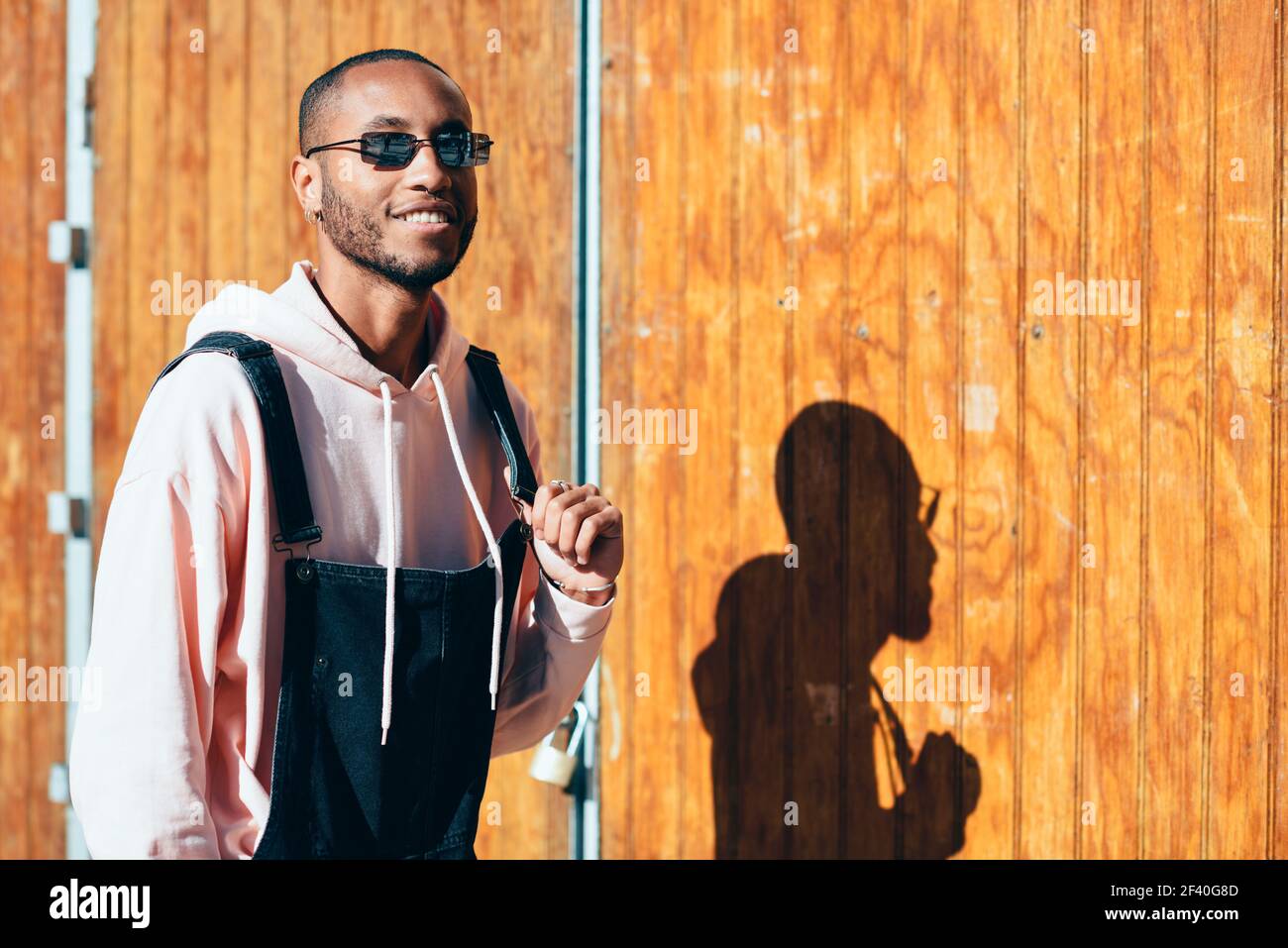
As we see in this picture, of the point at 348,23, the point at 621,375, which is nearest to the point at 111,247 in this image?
the point at 348,23

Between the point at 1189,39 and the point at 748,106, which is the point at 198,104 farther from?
the point at 1189,39

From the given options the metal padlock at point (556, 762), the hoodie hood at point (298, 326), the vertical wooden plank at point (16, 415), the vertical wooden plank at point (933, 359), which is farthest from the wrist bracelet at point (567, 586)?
the vertical wooden plank at point (16, 415)

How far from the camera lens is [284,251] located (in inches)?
126

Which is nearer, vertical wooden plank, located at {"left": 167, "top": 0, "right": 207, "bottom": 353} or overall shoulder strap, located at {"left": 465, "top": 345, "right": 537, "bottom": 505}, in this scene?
overall shoulder strap, located at {"left": 465, "top": 345, "right": 537, "bottom": 505}

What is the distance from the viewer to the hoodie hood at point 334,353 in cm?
180

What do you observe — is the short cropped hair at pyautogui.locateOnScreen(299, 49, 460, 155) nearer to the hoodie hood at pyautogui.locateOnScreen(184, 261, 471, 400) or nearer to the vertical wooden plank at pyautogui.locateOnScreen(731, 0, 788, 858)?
the hoodie hood at pyautogui.locateOnScreen(184, 261, 471, 400)

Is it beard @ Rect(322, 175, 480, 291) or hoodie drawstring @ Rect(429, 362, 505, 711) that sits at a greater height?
beard @ Rect(322, 175, 480, 291)

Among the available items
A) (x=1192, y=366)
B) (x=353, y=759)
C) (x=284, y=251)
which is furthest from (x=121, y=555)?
(x=1192, y=366)

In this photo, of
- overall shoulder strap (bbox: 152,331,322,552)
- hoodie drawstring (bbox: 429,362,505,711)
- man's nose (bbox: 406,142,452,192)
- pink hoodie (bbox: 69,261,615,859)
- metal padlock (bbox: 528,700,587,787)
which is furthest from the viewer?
metal padlock (bbox: 528,700,587,787)

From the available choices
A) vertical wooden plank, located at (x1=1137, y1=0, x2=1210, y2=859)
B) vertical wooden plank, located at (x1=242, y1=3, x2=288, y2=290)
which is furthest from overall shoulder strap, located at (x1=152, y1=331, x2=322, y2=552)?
vertical wooden plank, located at (x1=1137, y1=0, x2=1210, y2=859)

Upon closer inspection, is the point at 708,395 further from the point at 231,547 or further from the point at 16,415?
the point at 16,415

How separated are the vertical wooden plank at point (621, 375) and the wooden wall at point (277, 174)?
0.11 meters

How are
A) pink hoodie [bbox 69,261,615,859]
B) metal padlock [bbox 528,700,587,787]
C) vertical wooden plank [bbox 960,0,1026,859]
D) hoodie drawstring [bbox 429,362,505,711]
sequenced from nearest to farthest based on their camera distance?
pink hoodie [bbox 69,261,615,859]
hoodie drawstring [bbox 429,362,505,711]
metal padlock [bbox 528,700,587,787]
vertical wooden plank [bbox 960,0,1026,859]

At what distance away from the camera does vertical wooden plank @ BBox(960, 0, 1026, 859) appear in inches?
123
